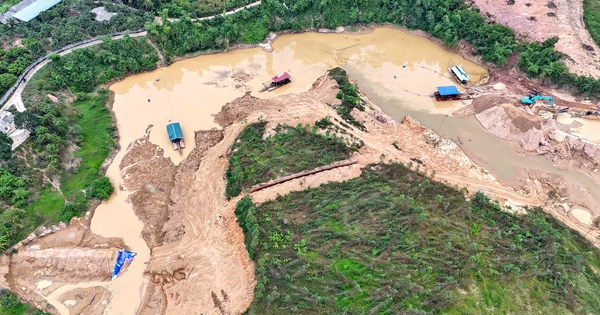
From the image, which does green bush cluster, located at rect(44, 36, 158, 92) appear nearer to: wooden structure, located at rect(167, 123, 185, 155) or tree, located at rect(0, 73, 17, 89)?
tree, located at rect(0, 73, 17, 89)

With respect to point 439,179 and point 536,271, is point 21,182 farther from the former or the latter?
point 536,271

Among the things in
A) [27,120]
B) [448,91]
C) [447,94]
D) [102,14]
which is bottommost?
[447,94]

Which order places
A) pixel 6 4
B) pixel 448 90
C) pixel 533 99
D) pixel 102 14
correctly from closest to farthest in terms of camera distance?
pixel 533 99
pixel 448 90
pixel 102 14
pixel 6 4

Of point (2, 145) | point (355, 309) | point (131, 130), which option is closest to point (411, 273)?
point (355, 309)

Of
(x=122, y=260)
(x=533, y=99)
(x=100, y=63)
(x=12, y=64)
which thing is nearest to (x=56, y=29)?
(x=12, y=64)

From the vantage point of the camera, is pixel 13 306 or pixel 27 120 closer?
pixel 13 306

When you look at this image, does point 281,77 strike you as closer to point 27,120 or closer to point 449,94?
point 449,94
